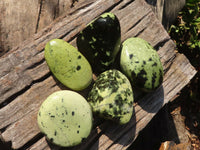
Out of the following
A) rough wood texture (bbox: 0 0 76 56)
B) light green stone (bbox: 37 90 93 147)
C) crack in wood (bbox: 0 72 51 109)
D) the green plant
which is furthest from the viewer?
the green plant

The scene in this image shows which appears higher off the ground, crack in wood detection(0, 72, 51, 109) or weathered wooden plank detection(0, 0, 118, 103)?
weathered wooden plank detection(0, 0, 118, 103)

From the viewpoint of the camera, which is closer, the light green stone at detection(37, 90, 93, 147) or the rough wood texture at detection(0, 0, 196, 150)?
the light green stone at detection(37, 90, 93, 147)

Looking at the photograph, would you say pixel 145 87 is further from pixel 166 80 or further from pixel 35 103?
pixel 35 103

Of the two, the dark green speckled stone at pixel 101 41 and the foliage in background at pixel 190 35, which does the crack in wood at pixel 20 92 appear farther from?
the foliage in background at pixel 190 35

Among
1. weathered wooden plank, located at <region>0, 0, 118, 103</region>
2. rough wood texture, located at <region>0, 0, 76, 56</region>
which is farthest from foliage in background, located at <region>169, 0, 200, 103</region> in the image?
rough wood texture, located at <region>0, 0, 76, 56</region>

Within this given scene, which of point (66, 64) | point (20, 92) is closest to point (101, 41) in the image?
point (66, 64)

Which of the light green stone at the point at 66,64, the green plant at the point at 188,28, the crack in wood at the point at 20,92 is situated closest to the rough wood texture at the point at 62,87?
the crack in wood at the point at 20,92

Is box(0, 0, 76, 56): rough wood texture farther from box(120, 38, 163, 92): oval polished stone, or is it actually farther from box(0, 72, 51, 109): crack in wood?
box(120, 38, 163, 92): oval polished stone
